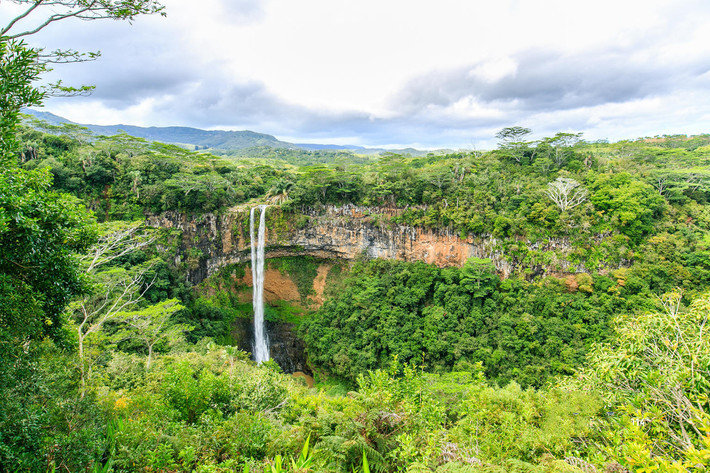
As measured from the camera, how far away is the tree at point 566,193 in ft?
64.8

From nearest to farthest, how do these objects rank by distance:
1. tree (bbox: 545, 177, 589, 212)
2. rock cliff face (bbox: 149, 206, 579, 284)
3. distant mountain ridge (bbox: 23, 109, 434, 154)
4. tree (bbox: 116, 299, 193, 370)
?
tree (bbox: 116, 299, 193, 370)
tree (bbox: 545, 177, 589, 212)
rock cliff face (bbox: 149, 206, 579, 284)
distant mountain ridge (bbox: 23, 109, 434, 154)

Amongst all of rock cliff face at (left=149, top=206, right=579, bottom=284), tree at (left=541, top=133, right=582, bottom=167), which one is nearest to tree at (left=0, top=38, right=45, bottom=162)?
rock cliff face at (left=149, top=206, right=579, bottom=284)

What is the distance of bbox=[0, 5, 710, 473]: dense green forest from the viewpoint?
442cm

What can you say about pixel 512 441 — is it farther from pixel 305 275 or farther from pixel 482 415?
pixel 305 275

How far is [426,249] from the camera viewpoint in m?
24.6

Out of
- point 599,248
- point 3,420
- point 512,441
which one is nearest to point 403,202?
point 599,248

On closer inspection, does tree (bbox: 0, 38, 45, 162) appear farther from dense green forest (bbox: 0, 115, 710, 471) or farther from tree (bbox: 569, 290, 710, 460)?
tree (bbox: 569, 290, 710, 460)

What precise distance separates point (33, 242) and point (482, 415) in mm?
9047

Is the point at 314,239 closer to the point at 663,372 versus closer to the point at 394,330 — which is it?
the point at 394,330

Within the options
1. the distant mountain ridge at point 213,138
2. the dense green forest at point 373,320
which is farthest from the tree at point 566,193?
the distant mountain ridge at point 213,138

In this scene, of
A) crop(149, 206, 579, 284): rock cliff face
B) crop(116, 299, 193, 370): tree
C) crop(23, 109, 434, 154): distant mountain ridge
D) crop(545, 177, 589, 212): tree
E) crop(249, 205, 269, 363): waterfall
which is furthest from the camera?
crop(23, 109, 434, 154): distant mountain ridge

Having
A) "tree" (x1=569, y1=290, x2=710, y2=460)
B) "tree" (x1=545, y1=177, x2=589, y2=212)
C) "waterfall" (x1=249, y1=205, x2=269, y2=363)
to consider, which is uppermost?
"tree" (x1=545, y1=177, x2=589, y2=212)

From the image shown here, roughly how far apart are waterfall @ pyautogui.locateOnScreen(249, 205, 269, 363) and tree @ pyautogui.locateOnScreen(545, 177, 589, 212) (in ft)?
71.5

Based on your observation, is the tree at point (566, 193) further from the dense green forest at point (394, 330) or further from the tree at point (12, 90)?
the tree at point (12, 90)
